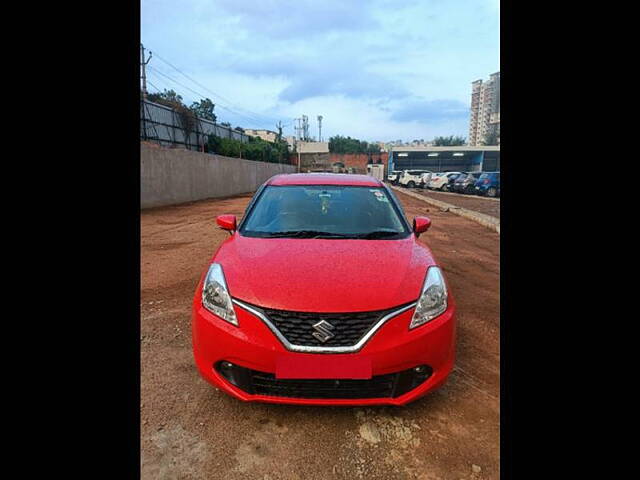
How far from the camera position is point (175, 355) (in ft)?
8.26

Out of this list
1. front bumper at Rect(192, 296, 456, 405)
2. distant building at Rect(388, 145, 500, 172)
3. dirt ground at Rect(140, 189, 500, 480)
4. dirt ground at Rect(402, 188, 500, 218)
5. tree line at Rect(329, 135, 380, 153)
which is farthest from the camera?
tree line at Rect(329, 135, 380, 153)

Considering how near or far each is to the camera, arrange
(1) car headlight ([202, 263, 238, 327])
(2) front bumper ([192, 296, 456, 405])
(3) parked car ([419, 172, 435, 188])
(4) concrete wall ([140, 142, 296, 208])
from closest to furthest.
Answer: (2) front bumper ([192, 296, 456, 405])
(1) car headlight ([202, 263, 238, 327])
(4) concrete wall ([140, 142, 296, 208])
(3) parked car ([419, 172, 435, 188])

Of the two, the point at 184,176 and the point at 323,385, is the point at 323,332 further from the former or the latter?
the point at 184,176

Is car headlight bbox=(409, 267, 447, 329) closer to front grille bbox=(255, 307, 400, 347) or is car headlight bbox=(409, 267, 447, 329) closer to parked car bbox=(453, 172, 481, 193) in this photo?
front grille bbox=(255, 307, 400, 347)

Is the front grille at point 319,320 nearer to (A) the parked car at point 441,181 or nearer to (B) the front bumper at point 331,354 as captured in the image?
(B) the front bumper at point 331,354

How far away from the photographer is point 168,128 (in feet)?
60.6

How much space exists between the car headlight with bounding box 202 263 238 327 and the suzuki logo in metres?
0.43

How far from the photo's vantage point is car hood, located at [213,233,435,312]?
1.74 meters

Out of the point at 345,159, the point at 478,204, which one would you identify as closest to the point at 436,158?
the point at 345,159

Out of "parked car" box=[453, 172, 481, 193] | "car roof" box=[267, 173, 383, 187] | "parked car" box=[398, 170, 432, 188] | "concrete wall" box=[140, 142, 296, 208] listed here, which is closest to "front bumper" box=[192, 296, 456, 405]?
"car roof" box=[267, 173, 383, 187]

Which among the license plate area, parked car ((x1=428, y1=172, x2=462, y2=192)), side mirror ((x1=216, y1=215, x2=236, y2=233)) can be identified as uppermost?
parked car ((x1=428, y1=172, x2=462, y2=192))
